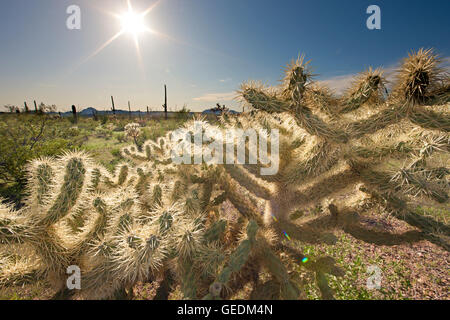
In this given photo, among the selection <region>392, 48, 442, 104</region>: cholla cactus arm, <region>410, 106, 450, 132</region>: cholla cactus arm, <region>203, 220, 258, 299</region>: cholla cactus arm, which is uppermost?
<region>392, 48, 442, 104</region>: cholla cactus arm

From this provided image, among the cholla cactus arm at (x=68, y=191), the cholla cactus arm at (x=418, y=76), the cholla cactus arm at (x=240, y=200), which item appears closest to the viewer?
the cholla cactus arm at (x=418, y=76)

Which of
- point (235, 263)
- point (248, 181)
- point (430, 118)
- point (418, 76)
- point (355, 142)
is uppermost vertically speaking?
point (418, 76)

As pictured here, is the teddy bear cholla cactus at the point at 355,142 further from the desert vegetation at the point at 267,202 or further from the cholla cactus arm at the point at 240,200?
the cholla cactus arm at the point at 240,200

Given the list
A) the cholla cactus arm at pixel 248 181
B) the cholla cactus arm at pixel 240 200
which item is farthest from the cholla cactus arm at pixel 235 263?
the cholla cactus arm at pixel 240 200

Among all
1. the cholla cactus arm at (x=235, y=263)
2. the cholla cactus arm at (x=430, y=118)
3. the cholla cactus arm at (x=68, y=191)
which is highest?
the cholla cactus arm at (x=430, y=118)

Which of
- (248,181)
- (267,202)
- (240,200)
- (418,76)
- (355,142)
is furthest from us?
(240,200)

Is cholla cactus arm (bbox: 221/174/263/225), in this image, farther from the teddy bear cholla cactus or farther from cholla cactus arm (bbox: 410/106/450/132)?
cholla cactus arm (bbox: 410/106/450/132)

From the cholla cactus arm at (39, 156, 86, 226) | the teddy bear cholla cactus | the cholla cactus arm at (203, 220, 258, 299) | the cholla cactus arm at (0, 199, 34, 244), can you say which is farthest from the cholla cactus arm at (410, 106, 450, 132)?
the cholla cactus arm at (0, 199, 34, 244)

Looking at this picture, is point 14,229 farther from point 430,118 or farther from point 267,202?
point 430,118

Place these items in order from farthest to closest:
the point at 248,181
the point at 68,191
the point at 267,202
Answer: the point at 267,202
the point at 248,181
the point at 68,191

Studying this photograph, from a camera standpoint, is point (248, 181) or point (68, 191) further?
point (248, 181)

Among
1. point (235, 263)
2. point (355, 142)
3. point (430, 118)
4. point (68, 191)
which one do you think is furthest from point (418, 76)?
point (68, 191)

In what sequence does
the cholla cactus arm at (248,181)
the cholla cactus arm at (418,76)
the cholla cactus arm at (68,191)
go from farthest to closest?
the cholla cactus arm at (248,181) → the cholla cactus arm at (68,191) → the cholla cactus arm at (418,76)

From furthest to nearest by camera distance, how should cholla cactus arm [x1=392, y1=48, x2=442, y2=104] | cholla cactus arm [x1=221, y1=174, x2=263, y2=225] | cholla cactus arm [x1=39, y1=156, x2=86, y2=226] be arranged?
1. cholla cactus arm [x1=221, y1=174, x2=263, y2=225]
2. cholla cactus arm [x1=39, y1=156, x2=86, y2=226]
3. cholla cactus arm [x1=392, y1=48, x2=442, y2=104]
